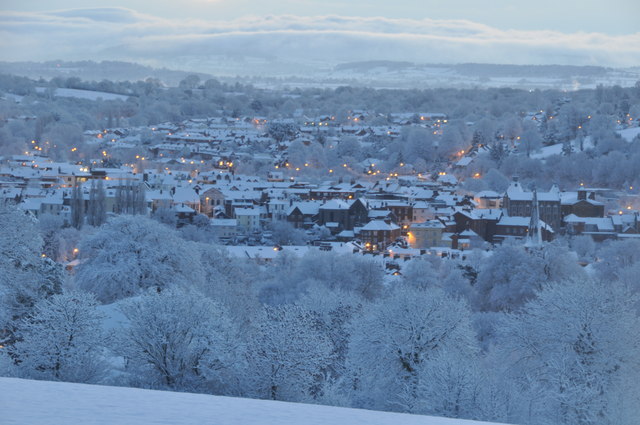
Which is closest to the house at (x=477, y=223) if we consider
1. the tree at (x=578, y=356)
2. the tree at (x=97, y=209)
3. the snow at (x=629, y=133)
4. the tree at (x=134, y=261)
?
the tree at (x=97, y=209)

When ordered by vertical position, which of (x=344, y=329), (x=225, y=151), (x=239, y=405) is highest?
(x=239, y=405)

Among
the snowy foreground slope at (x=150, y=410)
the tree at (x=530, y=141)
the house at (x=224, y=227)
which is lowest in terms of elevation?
the house at (x=224, y=227)

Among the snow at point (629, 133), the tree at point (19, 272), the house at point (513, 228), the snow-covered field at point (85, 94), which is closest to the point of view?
the tree at point (19, 272)

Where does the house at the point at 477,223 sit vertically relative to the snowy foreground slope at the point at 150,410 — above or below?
below

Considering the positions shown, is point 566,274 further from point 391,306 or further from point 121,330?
point 121,330

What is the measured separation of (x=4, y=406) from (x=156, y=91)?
289ft

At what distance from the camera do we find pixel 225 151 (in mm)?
51562

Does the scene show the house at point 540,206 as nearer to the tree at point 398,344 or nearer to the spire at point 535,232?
the spire at point 535,232

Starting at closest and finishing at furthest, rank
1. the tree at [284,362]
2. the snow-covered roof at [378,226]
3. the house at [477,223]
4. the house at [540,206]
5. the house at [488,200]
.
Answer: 1. the tree at [284,362]
2. the snow-covered roof at [378,226]
3. the house at [477,223]
4. the house at [540,206]
5. the house at [488,200]

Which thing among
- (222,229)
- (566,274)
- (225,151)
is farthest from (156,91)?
(566,274)

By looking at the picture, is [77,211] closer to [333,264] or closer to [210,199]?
[210,199]

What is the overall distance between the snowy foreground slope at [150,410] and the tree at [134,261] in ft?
20.6

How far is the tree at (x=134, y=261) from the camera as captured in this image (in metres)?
11.8

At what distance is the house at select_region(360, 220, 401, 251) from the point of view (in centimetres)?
2684
